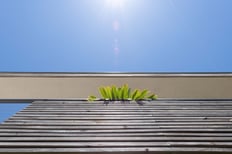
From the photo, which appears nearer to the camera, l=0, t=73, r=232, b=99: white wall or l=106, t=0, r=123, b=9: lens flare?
l=106, t=0, r=123, b=9: lens flare

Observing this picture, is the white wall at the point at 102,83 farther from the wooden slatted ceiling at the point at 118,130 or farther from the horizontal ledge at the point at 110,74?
the wooden slatted ceiling at the point at 118,130

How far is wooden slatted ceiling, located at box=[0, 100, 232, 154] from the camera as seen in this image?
248 centimetres

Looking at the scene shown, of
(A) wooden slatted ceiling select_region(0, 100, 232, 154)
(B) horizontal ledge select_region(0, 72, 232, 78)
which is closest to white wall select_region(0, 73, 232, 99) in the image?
(B) horizontal ledge select_region(0, 72, 232, 78)

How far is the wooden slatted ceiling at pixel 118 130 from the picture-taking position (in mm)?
2484

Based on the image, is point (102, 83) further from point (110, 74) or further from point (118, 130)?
point (118, 130)

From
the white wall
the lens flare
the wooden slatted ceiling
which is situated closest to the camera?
the wooden slatted ceiling

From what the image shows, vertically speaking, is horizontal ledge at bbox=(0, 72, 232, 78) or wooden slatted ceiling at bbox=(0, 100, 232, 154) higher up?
A: horizontal ledge at bbox=(0, 72, 232, 78)

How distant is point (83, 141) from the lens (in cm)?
264

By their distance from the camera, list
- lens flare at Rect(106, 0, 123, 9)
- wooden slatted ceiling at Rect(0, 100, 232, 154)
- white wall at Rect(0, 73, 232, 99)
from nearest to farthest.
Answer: wooden slatted ceiling at Rect(0, 100, 232, 154) < lens flare at Rect(106, 0, 123, 9) < white wall at Rect(0, 73, 232, 99)

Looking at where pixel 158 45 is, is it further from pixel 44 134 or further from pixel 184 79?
pixel 44 134

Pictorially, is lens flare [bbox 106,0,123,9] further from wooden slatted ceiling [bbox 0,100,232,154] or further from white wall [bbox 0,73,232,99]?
wooden slatted ceiling [bbox 0,100,232,154]

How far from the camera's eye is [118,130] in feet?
9.97

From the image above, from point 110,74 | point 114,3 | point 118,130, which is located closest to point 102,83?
point 110,74

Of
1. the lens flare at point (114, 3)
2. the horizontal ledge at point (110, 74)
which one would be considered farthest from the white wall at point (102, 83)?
the lens flare at point (114, 3)
